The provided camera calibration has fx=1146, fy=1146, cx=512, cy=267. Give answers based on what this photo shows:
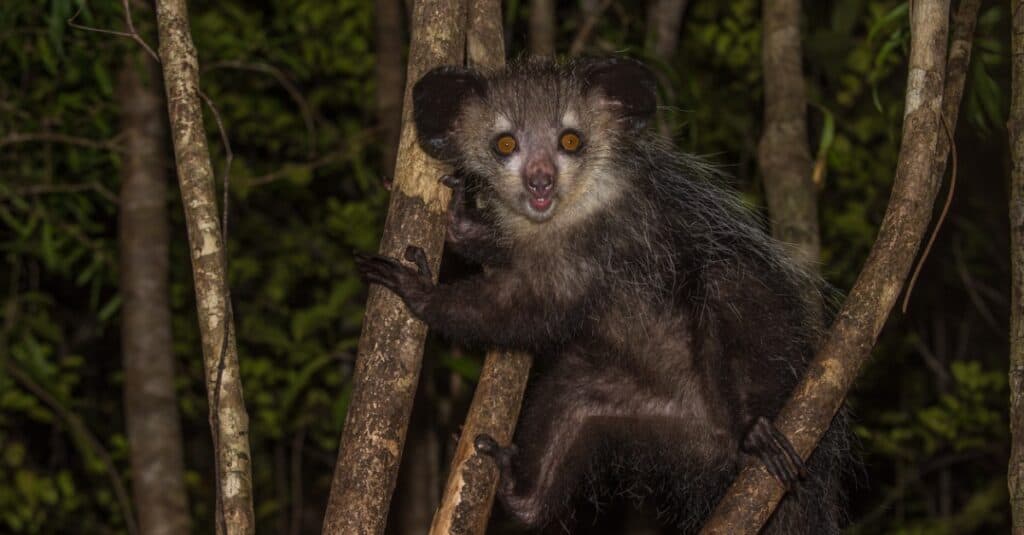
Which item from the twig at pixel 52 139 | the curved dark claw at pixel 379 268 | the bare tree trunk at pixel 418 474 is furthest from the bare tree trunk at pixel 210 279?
the bare tree trunk at pixel 418 474

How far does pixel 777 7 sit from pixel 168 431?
10.9 feet

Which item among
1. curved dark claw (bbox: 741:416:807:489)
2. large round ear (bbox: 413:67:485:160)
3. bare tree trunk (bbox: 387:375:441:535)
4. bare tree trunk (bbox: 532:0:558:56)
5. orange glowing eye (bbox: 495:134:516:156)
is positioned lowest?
bare tree trunk (bbox: 387:375:441:535)

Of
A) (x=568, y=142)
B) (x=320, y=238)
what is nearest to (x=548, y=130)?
(x=568, y=142)

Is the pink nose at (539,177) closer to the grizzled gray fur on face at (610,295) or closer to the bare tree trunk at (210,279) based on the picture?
the grizzled gray fur on face at (610,295)

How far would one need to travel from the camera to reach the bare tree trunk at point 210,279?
3000mm

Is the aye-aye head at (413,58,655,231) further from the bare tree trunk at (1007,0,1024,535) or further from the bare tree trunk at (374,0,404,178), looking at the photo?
the bare tree trunk at (374,0,404,178)

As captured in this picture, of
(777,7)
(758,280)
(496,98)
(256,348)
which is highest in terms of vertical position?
(777,7)

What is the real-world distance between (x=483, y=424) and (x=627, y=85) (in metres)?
1.25

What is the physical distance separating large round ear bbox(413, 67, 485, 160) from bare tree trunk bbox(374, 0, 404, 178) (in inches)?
90.4

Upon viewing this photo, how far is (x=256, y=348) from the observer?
8.04 meters

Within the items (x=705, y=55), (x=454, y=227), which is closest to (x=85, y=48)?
(x=454, y=227)

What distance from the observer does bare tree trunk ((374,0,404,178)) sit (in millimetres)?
6035

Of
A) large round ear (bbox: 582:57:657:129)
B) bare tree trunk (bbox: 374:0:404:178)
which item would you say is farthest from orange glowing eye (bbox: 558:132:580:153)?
bare tree trunk (bbox: 374:0:404:178)

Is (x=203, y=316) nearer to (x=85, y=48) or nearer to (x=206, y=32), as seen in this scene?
(x=85, y=48)
